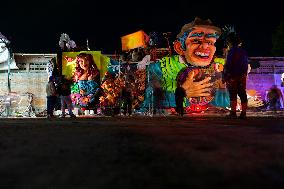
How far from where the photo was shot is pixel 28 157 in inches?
86.6

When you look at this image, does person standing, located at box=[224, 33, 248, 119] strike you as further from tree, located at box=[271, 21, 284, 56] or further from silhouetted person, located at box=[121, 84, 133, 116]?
tree, located at box=[271, 21, 284, 56]

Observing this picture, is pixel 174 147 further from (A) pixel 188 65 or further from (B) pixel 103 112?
(A) pixel 188 65

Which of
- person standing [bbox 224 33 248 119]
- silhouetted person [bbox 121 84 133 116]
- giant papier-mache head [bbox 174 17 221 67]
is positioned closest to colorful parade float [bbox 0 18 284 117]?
giant papier-mache head [bbox 174 17 221 67]

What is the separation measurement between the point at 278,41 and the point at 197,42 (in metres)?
20.0

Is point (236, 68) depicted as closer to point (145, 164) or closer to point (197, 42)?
point (145, 164)

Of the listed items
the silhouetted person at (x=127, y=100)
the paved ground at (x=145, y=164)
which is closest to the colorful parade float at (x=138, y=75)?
the silhouetted person at (x=127, y=100)

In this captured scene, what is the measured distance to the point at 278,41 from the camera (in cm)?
3900

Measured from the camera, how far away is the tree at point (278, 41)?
38.4 m

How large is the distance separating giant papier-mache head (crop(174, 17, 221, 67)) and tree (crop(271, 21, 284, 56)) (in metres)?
18.1

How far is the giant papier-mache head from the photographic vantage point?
22188mm

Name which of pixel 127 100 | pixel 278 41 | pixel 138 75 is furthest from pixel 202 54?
pixel 278 41

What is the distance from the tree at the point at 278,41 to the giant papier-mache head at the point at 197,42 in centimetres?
1812

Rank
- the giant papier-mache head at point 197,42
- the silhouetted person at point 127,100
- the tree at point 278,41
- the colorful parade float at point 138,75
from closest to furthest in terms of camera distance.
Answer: the silhouetted person at point 127,100 → the colorful parade float at point 138,75 → the giant papier-mache head at point 197,42 → the tree at point 278,41

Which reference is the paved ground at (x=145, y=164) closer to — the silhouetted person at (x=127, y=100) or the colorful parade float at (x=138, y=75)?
the silhouetted person at (x=127, y=100)
